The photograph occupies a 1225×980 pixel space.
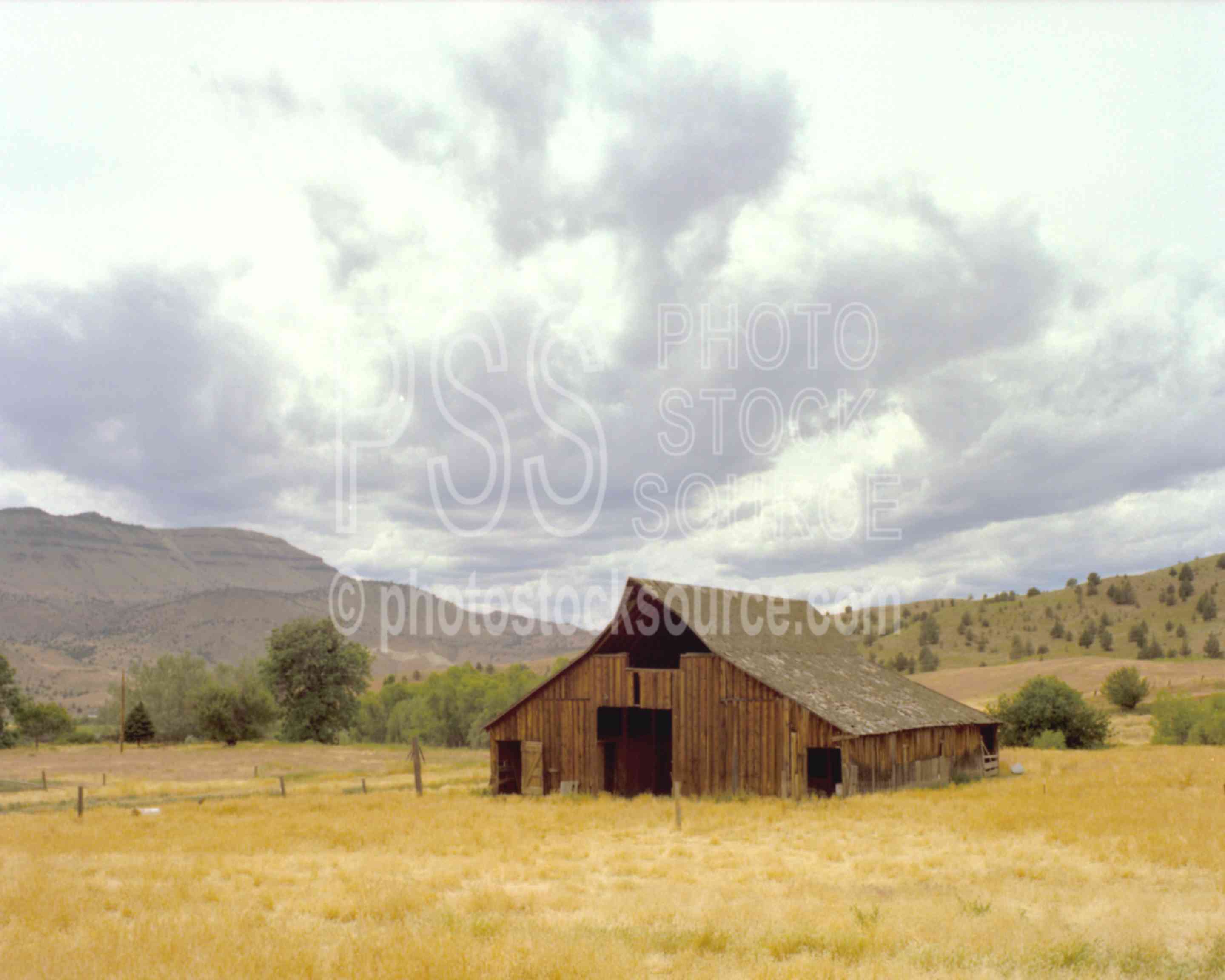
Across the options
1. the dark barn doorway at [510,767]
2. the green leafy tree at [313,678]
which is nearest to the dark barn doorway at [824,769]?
the dark barn doorway at [510,767]

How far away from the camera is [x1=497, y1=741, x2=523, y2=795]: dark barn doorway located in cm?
3934

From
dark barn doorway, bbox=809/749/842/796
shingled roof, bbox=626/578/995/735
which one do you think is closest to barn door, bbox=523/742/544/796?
shingled roof, bbox=626/578/995/735

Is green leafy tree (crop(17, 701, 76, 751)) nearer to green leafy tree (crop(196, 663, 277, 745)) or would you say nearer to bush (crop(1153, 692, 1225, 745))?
green leafy tree (crop(196, 663, 277, 745))

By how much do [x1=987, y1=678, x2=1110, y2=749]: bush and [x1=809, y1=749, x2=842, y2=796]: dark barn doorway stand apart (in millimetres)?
19657

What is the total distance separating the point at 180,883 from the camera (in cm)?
1866

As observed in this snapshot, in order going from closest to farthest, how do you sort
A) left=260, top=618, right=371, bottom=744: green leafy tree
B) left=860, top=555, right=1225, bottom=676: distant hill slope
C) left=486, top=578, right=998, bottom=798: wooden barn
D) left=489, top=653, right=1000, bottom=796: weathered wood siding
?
1. left=489, top=653, right=1000, bottom=796: weathered wood siding
2. left=486, top=578, right=998, bottom=798: wooden barn
3. left=260, top=618, right=371, bottom=744: green leafy tree
4. left=860, top=555, right=1225, bottom=676: distant hill slope

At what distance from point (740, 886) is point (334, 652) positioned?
242 feet

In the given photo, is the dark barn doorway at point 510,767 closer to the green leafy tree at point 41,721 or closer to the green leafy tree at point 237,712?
the green leafy tree at point 237,712

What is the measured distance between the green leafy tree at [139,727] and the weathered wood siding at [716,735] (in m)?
62.7

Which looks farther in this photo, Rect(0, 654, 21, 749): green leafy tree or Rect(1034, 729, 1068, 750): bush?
Rect(0, 654, 21, 749): green leafy tree

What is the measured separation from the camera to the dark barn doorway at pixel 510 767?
3934 centimetres

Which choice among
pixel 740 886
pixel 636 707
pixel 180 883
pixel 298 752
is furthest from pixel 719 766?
pixel 298 752

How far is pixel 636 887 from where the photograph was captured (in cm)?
1833

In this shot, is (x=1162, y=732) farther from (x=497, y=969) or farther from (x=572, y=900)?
(x=497, y=969)
